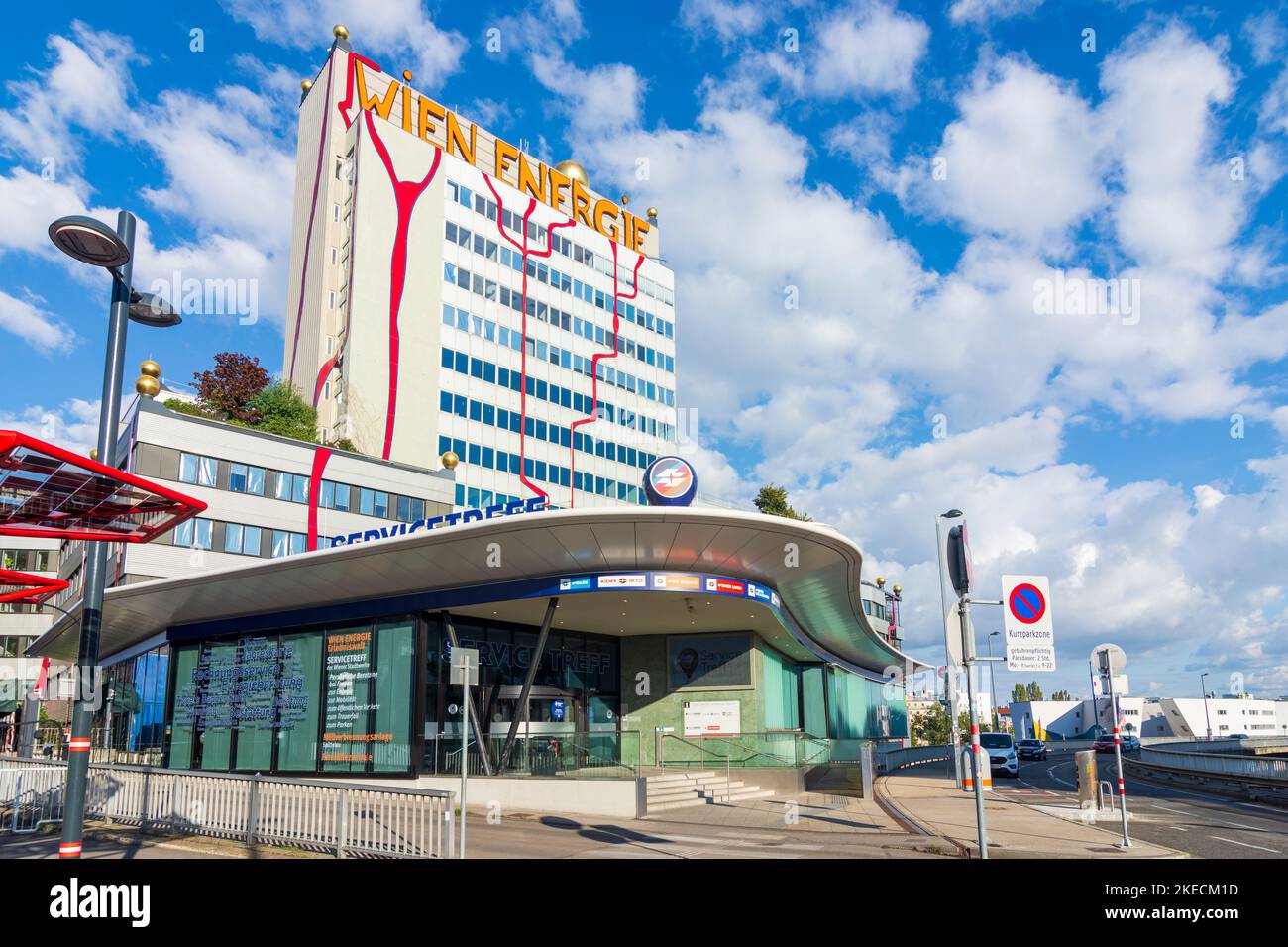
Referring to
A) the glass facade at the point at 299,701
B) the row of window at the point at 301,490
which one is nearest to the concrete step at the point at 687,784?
the glass facade at the point at 299,701

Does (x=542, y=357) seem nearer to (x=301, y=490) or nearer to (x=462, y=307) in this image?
(x=462, y=307)

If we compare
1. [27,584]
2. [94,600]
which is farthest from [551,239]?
[94,600]

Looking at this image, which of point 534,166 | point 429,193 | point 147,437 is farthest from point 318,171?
point 147,437

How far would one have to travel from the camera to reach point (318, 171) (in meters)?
63.7

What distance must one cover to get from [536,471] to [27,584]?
1836 inches

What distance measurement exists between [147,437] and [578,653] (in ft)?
67.8

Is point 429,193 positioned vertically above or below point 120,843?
above

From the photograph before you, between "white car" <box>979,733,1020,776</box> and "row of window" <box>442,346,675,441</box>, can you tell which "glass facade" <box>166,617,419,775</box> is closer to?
"white car" <box>979,733,1020,776</box>

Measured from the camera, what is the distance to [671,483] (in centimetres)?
2438

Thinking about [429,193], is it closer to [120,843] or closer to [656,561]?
[656,561]

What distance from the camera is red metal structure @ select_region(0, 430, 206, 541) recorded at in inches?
393
